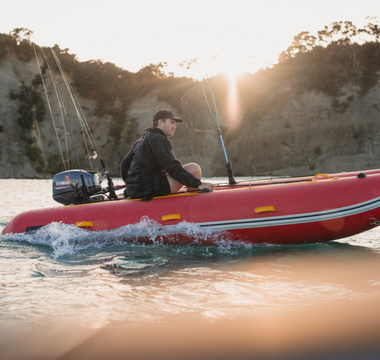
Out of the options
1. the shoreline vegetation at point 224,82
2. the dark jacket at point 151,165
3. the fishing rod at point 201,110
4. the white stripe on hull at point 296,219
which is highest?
the shoreline vegetation at point 224,82

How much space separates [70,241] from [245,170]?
2868 centimetres

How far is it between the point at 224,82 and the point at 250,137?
276 inches

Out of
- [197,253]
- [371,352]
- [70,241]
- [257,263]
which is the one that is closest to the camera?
[371,352]

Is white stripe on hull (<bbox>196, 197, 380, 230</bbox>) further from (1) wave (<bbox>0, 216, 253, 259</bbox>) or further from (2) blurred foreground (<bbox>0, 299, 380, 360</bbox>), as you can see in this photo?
(2) blurred foreground (<bbox>0, 299, 380, 360</bbox>)

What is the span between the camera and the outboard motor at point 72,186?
18.0 feet

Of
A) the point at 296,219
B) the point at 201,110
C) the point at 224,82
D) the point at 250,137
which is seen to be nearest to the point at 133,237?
the point at 296,219

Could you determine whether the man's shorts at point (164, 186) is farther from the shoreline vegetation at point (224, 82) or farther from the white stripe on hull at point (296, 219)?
the shoreline vegetation at point (224, 82)

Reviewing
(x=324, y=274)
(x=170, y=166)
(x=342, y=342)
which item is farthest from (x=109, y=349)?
(x=170, y=166)

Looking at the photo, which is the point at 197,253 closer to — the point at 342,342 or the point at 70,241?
the point at 70,241

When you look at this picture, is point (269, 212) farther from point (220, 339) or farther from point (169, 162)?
point (220, 339)

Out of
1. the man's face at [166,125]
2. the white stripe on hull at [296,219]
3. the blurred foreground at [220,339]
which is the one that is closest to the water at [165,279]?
the blurred foreground at [220,339]

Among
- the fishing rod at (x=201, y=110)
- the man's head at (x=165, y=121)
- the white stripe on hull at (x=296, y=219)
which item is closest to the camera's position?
the white stripe on hull at (x=296, y=219)

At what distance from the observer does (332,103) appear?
32594mm

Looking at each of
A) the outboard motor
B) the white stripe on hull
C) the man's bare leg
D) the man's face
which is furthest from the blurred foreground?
the outboard motor
